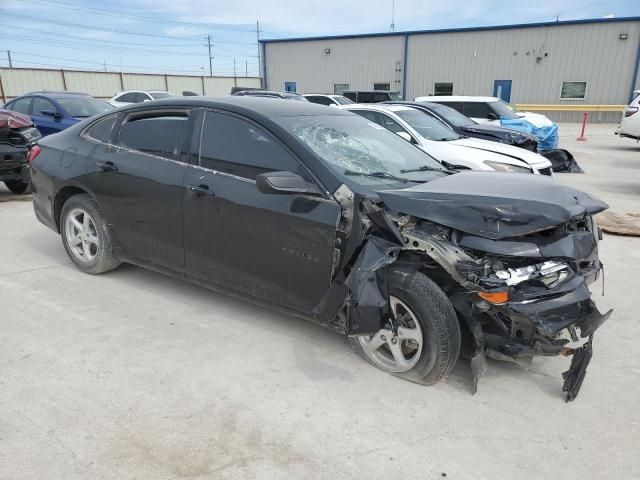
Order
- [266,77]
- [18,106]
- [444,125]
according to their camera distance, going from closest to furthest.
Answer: [444,125], [18,106], [266,77]

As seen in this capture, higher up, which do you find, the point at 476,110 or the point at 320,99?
the point at 320,99

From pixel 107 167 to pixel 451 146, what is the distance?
5.45 m

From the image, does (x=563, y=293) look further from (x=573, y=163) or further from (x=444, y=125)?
(x=573, y=163)

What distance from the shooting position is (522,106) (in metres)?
28.0

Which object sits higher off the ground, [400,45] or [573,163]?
[400,45]

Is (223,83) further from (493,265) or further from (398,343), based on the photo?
(493,265)

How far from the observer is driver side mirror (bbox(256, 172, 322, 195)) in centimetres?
310

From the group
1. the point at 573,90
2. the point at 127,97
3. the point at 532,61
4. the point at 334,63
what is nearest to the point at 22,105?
the point at 127,97

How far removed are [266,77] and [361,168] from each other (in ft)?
119

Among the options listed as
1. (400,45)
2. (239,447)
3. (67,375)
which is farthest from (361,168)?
(400,45)

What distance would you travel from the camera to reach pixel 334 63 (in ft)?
112

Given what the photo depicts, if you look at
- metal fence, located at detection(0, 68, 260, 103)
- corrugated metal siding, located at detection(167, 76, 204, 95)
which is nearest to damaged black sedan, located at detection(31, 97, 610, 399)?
metal fence, located at detection(0, 68, 260, 103)

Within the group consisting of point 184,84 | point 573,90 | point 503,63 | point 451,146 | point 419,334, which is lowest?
point 419,334

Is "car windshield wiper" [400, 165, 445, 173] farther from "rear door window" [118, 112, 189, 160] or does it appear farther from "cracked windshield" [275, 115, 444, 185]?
"rear door window" [118, 112, 189, 160]
